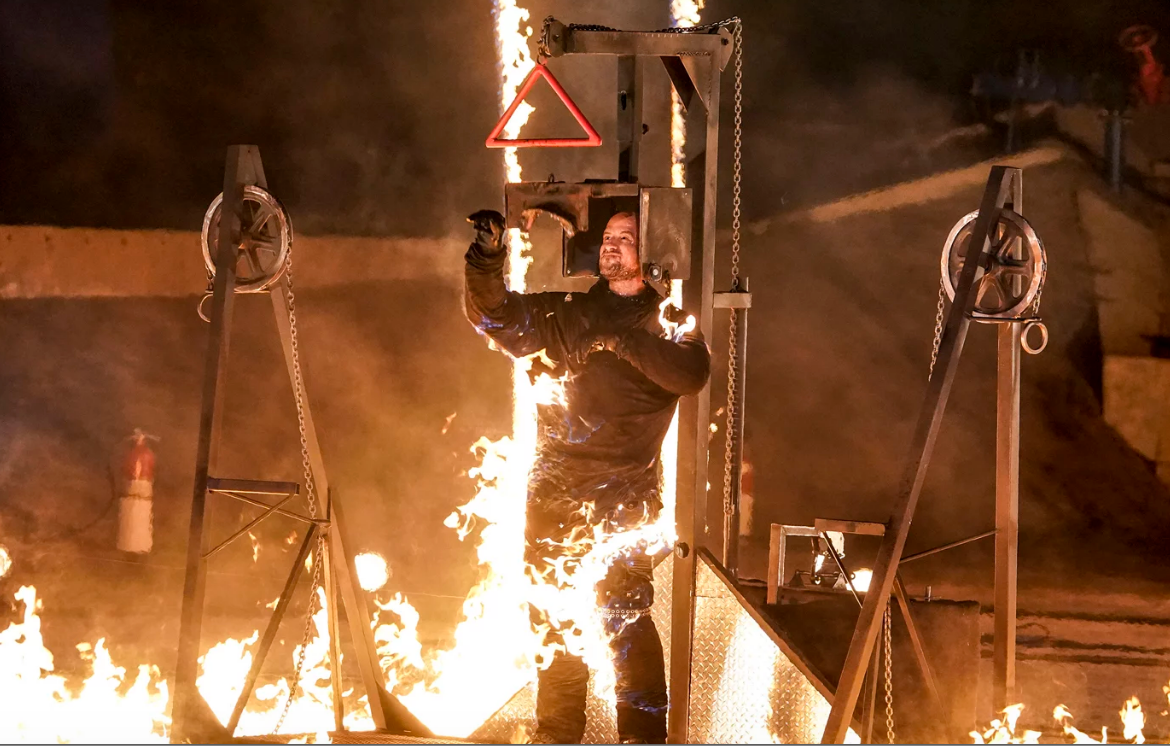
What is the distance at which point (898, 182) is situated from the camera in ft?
25.4

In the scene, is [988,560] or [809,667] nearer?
[809,667]

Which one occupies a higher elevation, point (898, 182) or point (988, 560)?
point (898, 182)

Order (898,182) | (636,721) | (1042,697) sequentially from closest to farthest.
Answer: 1. (636,721)
2. (1042,697)
3. (898,182)

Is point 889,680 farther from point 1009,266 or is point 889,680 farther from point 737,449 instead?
point 1009,266

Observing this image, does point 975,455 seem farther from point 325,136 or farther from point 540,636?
point 325,136

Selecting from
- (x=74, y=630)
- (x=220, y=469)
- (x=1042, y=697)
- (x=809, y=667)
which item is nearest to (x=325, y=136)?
(x=220, y=469)

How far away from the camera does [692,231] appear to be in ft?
14.9

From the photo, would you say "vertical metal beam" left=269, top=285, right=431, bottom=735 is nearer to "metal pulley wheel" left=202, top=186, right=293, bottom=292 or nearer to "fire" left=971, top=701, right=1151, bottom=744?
"metal pulley wheel" left=202, top=186, right=293, bottom=292

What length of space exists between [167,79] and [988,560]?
7628mm

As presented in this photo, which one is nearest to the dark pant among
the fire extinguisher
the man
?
the man

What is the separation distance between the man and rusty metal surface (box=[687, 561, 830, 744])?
323 millimetres

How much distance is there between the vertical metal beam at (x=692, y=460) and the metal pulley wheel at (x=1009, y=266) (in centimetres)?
110

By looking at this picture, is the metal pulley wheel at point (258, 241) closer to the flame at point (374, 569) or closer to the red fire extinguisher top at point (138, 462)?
the flame at point (374, 569)

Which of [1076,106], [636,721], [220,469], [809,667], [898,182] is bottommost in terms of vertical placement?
[636,721]
